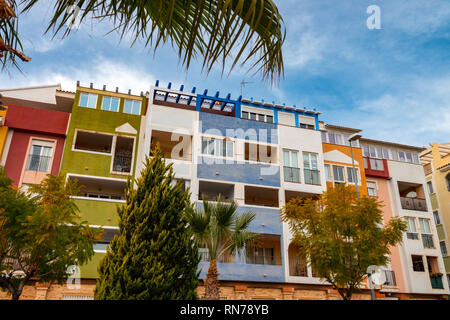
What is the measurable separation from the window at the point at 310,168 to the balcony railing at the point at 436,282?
38.3 feet

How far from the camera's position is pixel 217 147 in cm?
2555

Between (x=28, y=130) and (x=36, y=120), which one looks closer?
(x=28, y=130)

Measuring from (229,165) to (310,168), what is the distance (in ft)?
19.7

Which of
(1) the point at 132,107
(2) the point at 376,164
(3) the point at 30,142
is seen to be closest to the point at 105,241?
(3) the point at 30,142

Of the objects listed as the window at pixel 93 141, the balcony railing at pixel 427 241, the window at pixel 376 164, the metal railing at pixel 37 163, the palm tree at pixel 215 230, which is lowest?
the palm tree at pixel 215 230

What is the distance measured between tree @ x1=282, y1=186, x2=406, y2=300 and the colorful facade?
6.08 meters

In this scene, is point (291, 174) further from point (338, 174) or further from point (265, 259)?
point (265, 259)

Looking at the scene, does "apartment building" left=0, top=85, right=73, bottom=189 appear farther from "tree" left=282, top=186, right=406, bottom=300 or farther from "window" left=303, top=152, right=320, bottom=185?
"window" left=303, top=152, right=320, bottom=185

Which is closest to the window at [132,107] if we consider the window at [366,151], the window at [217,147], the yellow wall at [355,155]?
the window at [217,147]

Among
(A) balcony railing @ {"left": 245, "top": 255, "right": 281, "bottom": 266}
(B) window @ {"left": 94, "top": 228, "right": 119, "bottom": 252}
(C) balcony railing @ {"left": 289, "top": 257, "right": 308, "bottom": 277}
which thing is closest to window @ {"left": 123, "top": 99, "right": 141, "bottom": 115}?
(B) window @ {"left": 94, "top": 228, "right": 119, "bottom": 252}

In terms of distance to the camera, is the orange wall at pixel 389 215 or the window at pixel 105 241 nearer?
the window at pixel 105 241

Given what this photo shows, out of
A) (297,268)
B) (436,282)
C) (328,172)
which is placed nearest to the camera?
(297,268)

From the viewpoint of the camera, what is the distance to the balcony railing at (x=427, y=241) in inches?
1169

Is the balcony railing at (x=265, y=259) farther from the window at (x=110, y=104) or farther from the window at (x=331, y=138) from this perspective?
the window at (x=110, y=104)
